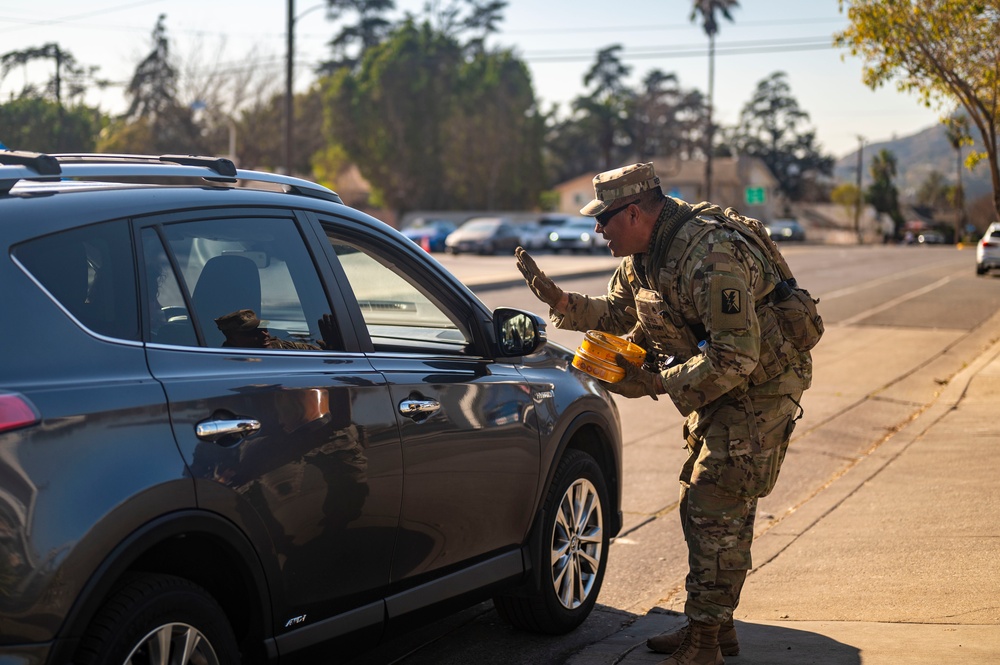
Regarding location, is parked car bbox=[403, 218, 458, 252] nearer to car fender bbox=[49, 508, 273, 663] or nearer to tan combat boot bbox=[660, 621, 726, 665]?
tan combat boot bbox=[660, 621, 726, 665]

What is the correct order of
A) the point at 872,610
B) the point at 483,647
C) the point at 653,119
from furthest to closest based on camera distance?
the point at 653,119, the point at 872,610, the point at 483,647

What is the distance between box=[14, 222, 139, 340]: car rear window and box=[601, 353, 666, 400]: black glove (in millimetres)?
1894

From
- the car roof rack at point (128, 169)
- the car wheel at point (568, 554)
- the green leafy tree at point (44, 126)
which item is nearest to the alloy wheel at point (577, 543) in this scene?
the car wheel at point (568, 554)

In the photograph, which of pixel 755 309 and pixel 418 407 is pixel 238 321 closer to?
pixel 418 407

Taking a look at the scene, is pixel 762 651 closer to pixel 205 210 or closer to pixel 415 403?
pixel 415 403

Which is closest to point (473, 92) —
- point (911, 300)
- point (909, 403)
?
point (911, 300)

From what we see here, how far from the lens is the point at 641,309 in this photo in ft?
14.4

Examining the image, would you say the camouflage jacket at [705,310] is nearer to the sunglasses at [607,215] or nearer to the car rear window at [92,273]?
the sunglasses at [607,215]

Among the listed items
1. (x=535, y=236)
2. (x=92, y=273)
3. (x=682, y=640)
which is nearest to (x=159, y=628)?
(x=92, y=273)

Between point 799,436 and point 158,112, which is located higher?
point 158,112

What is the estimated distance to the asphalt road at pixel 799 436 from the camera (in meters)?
4.82

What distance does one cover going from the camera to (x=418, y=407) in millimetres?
3826

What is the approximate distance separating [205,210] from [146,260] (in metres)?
0.34

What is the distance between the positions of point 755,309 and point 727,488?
2.24ft
